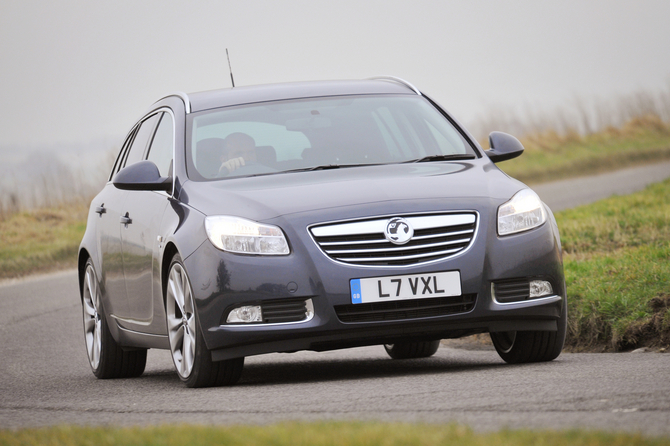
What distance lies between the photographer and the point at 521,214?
669 centimetres

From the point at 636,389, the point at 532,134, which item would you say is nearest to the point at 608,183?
the point at 532,134

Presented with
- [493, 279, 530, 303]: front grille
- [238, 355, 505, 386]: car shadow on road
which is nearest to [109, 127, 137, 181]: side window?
[238, 355, 505, 386]: car shadow on road

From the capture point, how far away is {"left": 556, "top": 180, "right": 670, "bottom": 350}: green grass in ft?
27.2

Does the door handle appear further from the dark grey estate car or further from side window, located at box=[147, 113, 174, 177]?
side window, located at box=[147, 113, 174, 177]

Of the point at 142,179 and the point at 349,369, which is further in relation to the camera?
the point at 349,369

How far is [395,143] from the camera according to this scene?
7.81 meters

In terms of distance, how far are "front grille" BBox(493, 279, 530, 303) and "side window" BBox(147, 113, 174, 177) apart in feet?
7.55

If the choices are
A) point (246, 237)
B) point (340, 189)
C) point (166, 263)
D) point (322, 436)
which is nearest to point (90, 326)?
point (166, 263)

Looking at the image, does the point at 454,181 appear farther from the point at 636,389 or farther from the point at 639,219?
the point at 639,219

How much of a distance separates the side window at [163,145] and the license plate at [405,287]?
1.88 meters

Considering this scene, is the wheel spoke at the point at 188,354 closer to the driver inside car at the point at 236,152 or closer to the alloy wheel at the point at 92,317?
the driver inside car at the point at 236,152

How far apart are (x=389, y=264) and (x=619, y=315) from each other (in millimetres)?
2920

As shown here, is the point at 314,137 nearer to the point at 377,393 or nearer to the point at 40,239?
the point at 377,393

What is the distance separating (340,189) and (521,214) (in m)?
1.01
